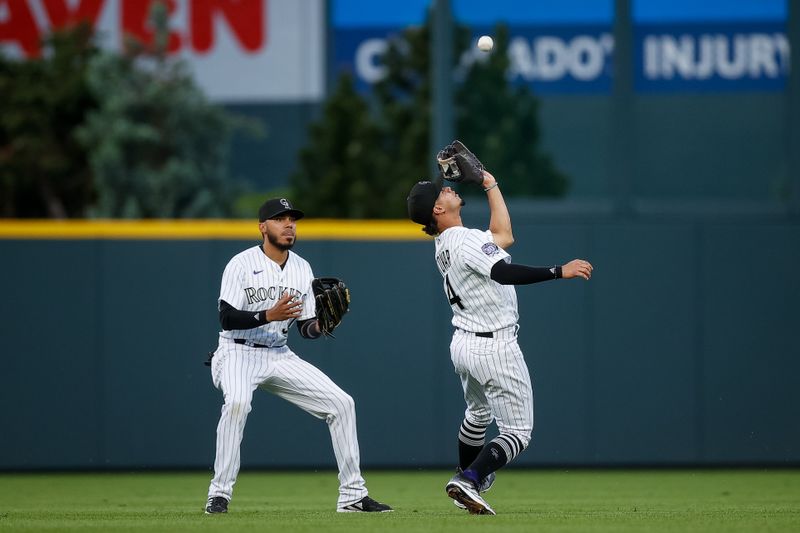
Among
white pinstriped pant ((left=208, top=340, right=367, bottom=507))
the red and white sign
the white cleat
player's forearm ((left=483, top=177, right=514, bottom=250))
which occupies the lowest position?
the white cleat

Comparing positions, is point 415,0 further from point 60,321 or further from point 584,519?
point 584,519

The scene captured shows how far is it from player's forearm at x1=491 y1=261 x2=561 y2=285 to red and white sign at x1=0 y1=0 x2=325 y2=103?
656 inches

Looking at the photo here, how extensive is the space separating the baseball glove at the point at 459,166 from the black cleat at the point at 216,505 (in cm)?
205

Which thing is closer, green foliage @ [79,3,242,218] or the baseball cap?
the baseball cap

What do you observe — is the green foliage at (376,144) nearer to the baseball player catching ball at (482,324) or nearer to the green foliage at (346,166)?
the green foliage at (346,166)

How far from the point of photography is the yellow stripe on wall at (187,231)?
33.8 ft

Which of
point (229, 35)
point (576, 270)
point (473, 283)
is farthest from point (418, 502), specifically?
point (229, 35)

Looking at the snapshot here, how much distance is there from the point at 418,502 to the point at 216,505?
1.66m

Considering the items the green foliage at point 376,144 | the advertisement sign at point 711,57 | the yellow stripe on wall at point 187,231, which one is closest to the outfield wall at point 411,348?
the yellow stripe on wall at point 187,231

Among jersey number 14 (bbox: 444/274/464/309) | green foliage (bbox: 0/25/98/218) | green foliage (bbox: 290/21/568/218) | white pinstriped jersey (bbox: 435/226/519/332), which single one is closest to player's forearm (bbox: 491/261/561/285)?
white pinstriped jersey (bbox: 435/226/519/332)

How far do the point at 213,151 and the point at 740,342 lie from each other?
12019 millimetres

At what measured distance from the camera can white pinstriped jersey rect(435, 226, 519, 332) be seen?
649cm

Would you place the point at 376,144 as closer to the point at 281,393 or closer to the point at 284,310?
the point at 281,393

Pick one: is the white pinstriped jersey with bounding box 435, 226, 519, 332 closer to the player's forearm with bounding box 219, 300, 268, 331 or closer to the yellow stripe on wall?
the player's forearm with bounding box 219, 300, 268, 331
